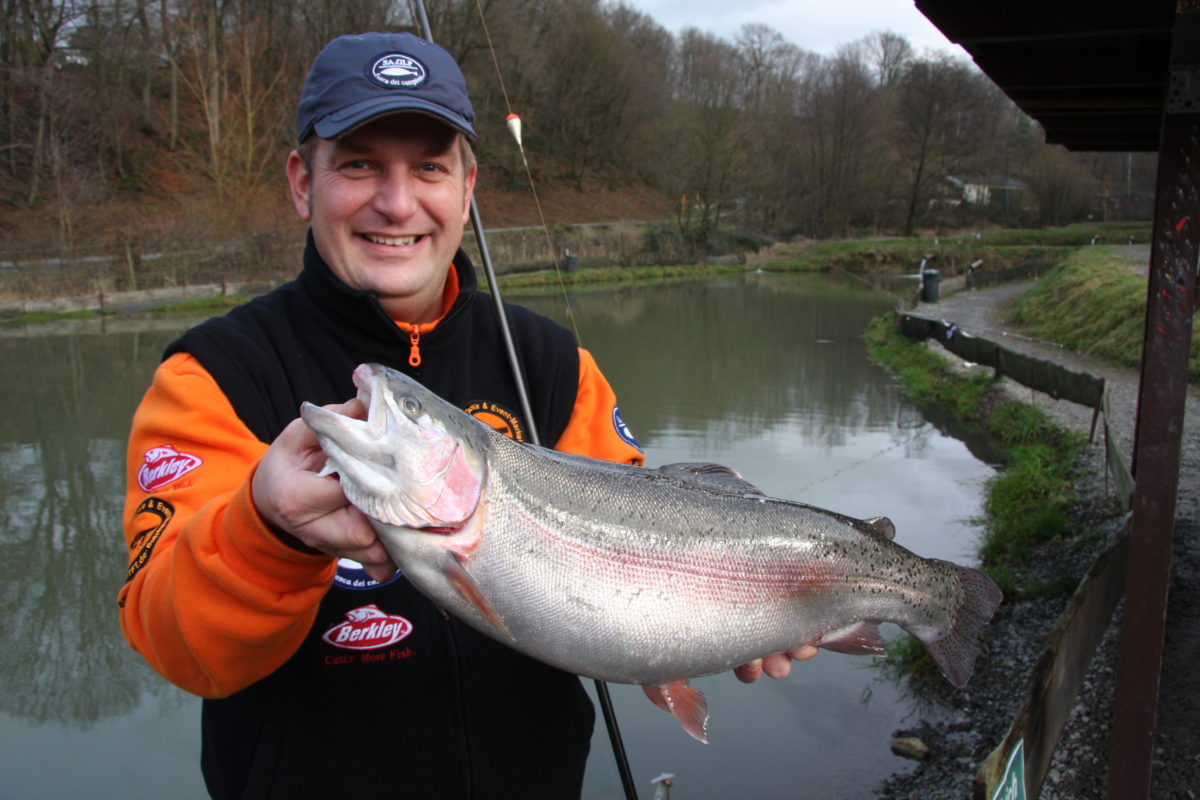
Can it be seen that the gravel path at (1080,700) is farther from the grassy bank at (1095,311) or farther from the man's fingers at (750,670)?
the grassy bank at (1095,311)

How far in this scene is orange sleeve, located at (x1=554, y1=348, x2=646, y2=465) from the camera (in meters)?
2.73

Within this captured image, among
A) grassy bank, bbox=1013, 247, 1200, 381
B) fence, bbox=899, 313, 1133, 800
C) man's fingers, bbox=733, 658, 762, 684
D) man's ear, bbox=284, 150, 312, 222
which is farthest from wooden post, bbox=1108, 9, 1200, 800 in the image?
grassy bank, bbox=1013, 247, 1200, 381

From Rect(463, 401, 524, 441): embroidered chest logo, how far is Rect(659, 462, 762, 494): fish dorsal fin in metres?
0.44

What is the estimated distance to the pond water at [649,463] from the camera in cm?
562

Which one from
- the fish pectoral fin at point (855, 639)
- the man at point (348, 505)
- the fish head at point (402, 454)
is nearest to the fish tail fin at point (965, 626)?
the fish pectoral fin at point (855, 639)

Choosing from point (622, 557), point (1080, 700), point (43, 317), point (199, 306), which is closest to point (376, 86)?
point (622, 557)

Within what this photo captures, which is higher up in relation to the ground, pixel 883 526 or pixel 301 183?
pixel 301 183

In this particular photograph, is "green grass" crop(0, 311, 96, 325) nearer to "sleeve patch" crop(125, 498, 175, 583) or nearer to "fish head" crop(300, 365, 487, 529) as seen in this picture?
"sleeve patch" crop(125, 498, 175, 583)

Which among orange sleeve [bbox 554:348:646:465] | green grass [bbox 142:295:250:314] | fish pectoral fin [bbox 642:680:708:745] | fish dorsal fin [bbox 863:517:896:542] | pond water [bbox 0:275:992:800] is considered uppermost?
orange sleeve [bbox 554:348:646:465]

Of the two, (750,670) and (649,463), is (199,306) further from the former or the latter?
(750,670)

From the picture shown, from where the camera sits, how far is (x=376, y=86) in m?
2.18

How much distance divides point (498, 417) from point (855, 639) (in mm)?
1186

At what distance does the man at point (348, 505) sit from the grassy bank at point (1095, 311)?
1439cm

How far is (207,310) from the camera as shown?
25.0 meters
